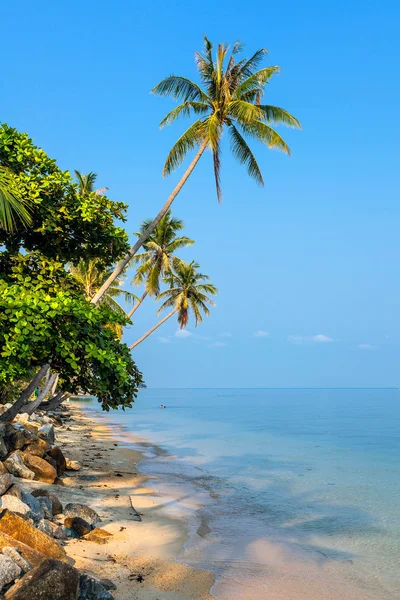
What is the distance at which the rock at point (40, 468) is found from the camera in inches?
573

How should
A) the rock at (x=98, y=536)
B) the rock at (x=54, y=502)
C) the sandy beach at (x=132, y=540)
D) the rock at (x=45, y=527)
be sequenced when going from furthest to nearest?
the rock at (x=54, y=502), the rock at (x=98, y=536), the rock at (x=45, y=527), the sandy beach at (x=132, y=540)

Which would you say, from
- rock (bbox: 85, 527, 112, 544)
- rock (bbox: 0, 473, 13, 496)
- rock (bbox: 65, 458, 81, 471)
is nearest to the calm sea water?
rock (bbox: 85, 527, 112, 544)

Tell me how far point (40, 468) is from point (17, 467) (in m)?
0.77

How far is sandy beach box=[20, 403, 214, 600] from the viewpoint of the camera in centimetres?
876

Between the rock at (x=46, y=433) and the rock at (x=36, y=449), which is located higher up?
the rock at (x=36, y=449)

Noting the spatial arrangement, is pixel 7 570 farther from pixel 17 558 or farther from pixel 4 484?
pixel 4 484

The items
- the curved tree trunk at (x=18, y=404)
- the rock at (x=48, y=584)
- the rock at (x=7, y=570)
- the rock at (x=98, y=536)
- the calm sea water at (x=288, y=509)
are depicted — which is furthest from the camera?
the curved tree trunk at (x=18, y=404)

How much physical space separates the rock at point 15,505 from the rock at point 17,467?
198 inches

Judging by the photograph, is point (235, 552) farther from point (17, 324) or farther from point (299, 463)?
point (299, 463)

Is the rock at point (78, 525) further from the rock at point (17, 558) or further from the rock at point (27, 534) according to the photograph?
the rock at point (17, 558)

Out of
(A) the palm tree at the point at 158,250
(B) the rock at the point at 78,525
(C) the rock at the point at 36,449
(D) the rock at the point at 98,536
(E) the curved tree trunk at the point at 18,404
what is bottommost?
(D) the rock at the point at 98,536

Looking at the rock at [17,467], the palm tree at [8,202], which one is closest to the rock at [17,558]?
the palm tree at [8,202]

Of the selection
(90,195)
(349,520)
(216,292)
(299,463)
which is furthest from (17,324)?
(216,292)

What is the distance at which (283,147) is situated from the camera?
19.8 metres
